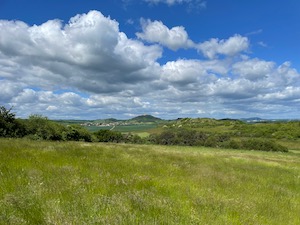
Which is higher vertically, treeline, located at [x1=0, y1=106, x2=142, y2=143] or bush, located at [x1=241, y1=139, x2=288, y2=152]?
treeline, located at [x1=0, y1=106, x2=142, y2=143]

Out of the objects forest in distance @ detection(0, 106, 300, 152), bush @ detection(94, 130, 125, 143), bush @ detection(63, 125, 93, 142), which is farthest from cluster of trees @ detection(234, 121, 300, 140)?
bush @ detection(63, 125, 93, 142)

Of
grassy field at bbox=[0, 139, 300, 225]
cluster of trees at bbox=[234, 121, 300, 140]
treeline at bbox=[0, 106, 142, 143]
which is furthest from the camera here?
cluster of trees at bbox=[234, 121, 300, 140]

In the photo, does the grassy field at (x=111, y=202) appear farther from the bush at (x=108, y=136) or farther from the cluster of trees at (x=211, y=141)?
the cluster of trees at (x=211, y=141)

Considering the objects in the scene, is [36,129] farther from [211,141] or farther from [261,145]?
[261,145]

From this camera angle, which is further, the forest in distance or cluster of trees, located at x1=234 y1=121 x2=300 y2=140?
cluster of trees, located at x1=234 y1=121 x2=300 y2=140

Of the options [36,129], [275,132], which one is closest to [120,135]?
[36,129]

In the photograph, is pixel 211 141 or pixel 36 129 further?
pixel 211 141

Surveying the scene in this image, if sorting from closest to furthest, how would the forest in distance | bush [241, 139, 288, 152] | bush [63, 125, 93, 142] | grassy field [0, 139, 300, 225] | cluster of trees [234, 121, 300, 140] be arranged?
grassy field [0, 139, 300, 225], the forest in distance, bush [63, 125, 93, 142], bush [241, 139, 288, 152], cluster of trees [234, 121, 300, 140]

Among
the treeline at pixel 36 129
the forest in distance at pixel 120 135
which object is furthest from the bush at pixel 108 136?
the treeline at pixel 36 129

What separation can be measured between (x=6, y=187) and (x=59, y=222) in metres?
2.54

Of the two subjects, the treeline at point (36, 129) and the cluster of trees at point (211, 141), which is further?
the cluster of trees at point (211, 141)

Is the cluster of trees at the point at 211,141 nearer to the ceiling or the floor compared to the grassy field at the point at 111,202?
nearer to the floor

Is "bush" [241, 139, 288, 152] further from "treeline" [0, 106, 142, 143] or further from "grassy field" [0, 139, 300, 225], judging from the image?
"grassy field" [0, 139, 300, 225]

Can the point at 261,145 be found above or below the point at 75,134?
below
